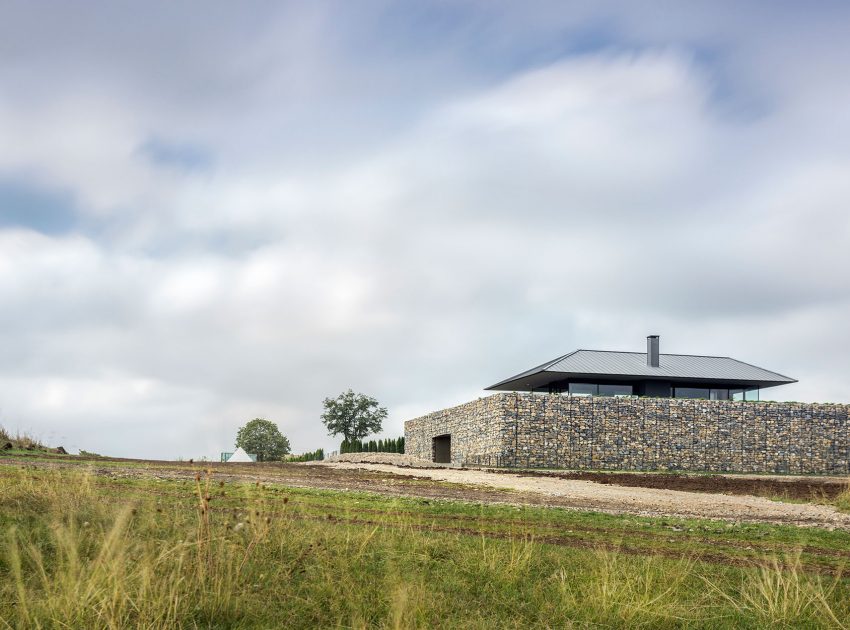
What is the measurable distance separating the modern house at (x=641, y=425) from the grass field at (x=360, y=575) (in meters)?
28.9

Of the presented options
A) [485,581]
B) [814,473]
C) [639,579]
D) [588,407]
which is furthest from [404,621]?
[814,473]

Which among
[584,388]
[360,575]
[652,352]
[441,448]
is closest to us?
[360,575]

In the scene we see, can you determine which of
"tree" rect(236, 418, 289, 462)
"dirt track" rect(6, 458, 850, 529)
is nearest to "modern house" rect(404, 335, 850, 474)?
"dirt track" rect(6, 458, 850, 529)

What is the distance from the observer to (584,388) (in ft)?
152

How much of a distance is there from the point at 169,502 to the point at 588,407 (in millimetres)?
31626

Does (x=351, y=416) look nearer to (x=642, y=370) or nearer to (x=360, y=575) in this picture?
(x=642, y=370)

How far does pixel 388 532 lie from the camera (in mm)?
9055

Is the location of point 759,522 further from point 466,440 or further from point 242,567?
point 466,440

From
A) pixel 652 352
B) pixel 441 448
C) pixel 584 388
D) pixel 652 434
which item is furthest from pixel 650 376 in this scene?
pixel 441 448

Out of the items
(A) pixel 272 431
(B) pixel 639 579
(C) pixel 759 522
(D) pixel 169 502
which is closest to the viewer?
(B) pixel 639 579

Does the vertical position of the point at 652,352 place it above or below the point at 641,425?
above

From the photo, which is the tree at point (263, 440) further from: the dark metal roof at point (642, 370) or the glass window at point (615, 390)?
the glass window at point (615, 390)

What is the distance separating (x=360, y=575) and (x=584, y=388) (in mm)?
40415

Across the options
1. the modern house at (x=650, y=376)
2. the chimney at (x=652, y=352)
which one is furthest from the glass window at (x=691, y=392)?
the chimney at (x=652, y=352)
